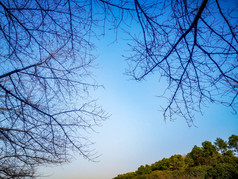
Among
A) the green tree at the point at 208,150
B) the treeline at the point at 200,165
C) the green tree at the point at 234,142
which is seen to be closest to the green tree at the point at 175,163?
the treeline at the point at 200,165

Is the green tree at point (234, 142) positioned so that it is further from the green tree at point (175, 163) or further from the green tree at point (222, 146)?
the green tree at point (175, 163)

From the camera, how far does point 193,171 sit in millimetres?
16344

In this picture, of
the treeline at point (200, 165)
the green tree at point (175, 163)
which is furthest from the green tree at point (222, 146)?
the green tree at point (175, 163)

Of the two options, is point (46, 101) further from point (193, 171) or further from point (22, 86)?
point (193, 171)

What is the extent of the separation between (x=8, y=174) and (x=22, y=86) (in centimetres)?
168

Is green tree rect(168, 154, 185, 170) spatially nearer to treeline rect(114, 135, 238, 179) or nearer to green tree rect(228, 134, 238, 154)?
treeline rect(114, 135, 238, 179)

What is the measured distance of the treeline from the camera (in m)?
13.9

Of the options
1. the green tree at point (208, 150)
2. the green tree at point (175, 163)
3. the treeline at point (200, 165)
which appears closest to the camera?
the treeline at point (200, 165)

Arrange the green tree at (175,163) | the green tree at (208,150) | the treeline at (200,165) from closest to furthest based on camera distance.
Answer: the treeline at (200,165), the green tree at (175,163), the green tree at (208,150)

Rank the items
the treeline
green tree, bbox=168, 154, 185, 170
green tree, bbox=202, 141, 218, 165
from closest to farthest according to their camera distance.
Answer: the treeline
green tree, bbox=168, 154, 185, 170
green tree, bbox=202, 141, 218, 165

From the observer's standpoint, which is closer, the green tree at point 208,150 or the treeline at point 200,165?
the treeline at point 200,165

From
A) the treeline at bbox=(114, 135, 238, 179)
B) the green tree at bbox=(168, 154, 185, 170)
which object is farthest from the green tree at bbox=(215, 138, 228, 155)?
the green tree at bbox=(168, 154, 185, 170)

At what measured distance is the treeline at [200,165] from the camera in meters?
13.9

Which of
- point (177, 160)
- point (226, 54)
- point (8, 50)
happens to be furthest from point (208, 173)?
point (8, 50)
